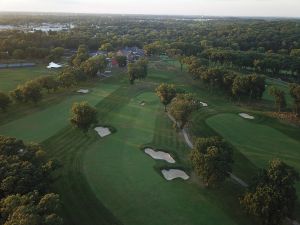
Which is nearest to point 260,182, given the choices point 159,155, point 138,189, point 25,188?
point 138,189

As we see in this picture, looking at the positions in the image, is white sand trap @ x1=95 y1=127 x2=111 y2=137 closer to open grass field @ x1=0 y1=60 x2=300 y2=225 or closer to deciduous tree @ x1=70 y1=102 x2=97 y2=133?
open grass field @ x1=0 y1=60 x2=300 y2=225

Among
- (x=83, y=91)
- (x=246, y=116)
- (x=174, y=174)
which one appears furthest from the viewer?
(x=83, y=91)

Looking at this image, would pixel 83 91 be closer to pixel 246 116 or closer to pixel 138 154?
pixel 138 154

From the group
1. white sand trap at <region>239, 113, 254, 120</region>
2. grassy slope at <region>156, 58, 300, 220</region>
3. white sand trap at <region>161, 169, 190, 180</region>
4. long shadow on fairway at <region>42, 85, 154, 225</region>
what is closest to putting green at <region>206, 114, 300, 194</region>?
grassy slope at <region>156, 58, 300, 220</region>

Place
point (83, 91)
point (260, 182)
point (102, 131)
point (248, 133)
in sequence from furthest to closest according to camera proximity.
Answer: point (83, 91) → point (248, 133) → point (102, 131) → point (260, 182)

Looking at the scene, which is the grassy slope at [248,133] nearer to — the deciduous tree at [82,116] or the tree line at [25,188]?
the deciduous tree at [82,116]
